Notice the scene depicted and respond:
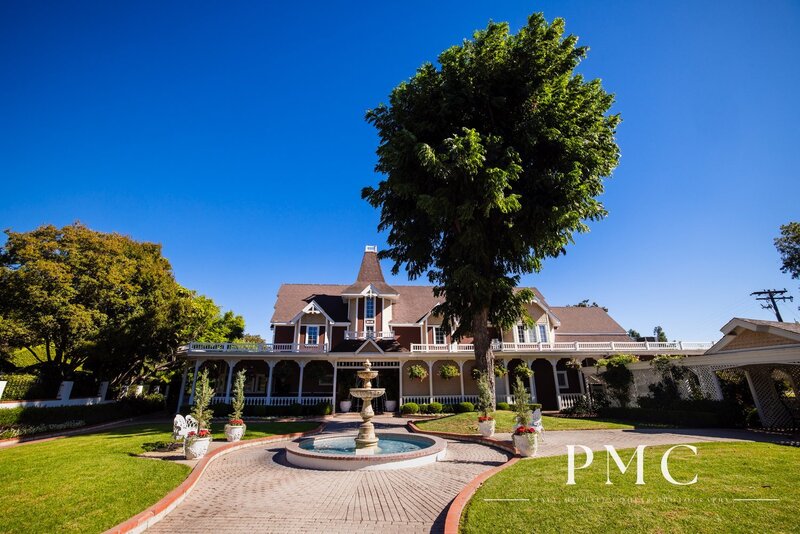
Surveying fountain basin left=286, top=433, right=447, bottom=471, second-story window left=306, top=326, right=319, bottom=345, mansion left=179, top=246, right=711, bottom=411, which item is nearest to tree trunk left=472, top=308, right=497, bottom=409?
mansion left=179, top=246, right=711, bottom=411

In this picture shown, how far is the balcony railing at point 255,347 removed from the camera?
26272mm

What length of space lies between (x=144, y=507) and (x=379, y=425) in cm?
1502

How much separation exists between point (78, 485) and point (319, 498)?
5.23 meters

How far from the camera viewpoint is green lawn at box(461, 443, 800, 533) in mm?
4949

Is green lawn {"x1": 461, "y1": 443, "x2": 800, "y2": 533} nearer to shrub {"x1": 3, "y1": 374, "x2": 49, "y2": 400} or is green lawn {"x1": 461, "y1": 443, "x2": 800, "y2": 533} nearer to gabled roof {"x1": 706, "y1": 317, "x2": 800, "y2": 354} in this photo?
gabled roof {"x1": 706, "y1": 317, "x2": 800, "y2": 354}

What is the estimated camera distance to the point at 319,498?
730 cm

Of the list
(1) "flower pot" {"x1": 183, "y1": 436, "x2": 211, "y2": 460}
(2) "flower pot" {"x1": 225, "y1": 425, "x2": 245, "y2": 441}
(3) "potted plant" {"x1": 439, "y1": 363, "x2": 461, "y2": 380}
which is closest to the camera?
(1) "flower pot" {"x1": 183, "y1": 436, "x2": 211, "y2": 460}

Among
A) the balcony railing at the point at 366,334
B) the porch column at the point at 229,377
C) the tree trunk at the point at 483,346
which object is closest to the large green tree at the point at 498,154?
the tree trunk at the point at 483,346

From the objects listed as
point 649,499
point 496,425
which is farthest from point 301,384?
point 649,499

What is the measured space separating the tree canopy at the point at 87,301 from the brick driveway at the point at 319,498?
14.3 meters

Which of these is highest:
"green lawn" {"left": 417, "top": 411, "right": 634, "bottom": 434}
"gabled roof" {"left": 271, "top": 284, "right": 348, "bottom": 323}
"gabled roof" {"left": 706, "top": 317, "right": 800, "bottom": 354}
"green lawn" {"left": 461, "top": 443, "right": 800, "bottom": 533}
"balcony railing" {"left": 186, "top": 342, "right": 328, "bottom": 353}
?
"gabled roof" {"left": 271, "top": 284, "right": 348, "bottom": 323}

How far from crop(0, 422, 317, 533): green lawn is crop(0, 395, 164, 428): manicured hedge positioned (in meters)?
5.83

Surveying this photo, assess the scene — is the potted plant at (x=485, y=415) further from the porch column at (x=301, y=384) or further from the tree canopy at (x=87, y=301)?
the tree canopy at (x=87, y=301)

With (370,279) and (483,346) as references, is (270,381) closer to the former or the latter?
(370,279)
